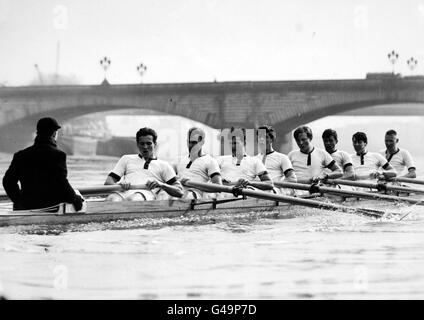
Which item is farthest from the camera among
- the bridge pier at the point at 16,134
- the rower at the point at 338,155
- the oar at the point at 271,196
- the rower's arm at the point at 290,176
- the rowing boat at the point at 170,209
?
the bridge pier at the point at 16,134

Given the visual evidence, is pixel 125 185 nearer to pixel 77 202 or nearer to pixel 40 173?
pixel 77 202

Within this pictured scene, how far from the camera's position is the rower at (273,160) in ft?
32.8

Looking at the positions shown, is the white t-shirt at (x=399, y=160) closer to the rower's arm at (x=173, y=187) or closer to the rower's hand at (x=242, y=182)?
the rower's hand at (x=242, y=182)

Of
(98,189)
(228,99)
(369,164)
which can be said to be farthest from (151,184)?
(228,99)

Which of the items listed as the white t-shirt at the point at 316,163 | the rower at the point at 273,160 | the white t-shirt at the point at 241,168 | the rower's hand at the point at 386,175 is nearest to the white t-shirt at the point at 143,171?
the white t-shirt at the point at 241,168

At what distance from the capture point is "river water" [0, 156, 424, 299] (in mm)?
5059

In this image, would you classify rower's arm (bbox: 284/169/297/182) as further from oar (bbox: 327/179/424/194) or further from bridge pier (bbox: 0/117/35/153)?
bridge pier (bbox: 0/117/35/153)

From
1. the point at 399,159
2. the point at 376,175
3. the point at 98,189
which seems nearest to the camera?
the point at 98,189

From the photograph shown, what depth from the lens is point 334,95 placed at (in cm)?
3216

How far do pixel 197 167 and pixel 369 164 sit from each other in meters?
4.43

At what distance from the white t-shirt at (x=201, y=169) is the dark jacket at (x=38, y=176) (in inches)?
101

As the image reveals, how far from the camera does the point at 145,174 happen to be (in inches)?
314
